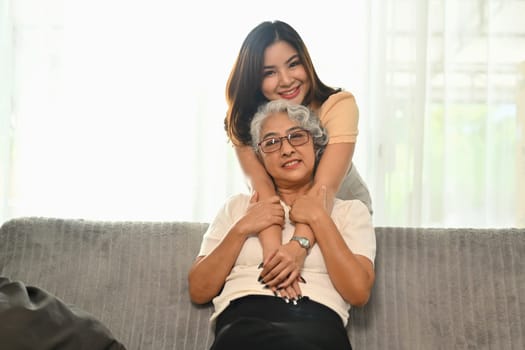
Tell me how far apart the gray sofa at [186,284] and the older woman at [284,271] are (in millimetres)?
102

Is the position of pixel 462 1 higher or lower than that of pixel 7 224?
higher

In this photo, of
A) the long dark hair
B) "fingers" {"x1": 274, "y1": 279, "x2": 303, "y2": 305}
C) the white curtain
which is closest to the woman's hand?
"fingers" {"x1": 274, "y1": 279, "x2": 303, "y2": 305}

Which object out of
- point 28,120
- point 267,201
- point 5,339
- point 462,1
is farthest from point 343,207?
point 28,120

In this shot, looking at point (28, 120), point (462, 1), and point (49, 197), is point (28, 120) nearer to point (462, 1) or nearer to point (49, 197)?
point (49, 197)

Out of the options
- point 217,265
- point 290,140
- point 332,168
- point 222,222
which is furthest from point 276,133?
point 217,265

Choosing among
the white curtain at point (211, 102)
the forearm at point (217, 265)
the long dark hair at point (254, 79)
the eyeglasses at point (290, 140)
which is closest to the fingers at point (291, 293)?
the forearm at point (217, 265)

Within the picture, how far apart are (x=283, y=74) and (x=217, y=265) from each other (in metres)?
0.63

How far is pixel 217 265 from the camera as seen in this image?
187 cm

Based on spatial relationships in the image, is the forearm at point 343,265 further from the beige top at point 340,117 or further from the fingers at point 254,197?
the beige top at point 340,117

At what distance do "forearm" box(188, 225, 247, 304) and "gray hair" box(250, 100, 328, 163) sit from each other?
12.4 inches

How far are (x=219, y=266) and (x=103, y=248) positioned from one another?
40 cm

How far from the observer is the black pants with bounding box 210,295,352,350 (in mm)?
1610

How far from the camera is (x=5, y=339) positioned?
1.49 metres

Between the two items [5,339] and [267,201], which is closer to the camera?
[5,339]
